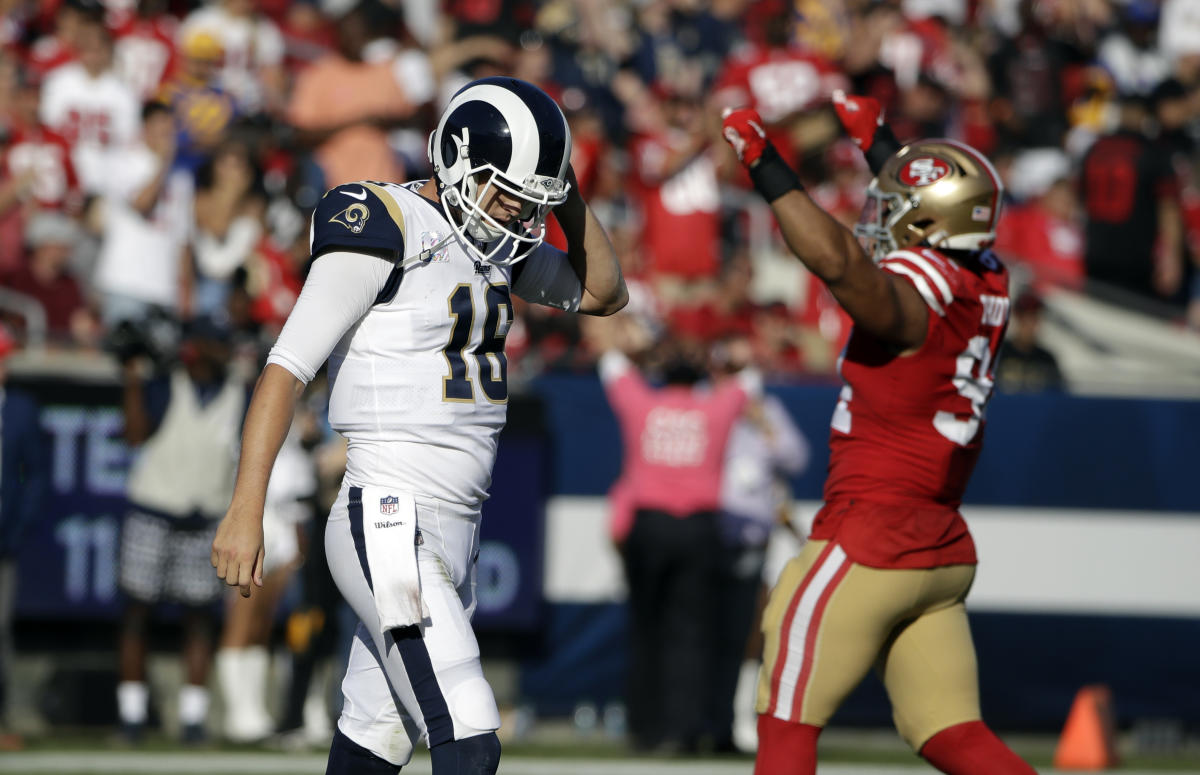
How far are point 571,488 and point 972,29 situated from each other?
716cm

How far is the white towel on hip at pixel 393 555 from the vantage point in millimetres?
3668

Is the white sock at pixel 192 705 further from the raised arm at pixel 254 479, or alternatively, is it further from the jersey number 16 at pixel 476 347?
the raised arm at pixel 254 479

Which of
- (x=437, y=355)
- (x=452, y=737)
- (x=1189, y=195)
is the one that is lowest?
(x=452, y=737)

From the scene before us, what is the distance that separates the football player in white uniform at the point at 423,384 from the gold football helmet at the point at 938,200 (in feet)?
3.50

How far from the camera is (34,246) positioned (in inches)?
386

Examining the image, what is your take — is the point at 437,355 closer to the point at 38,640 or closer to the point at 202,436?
the point at 202,436

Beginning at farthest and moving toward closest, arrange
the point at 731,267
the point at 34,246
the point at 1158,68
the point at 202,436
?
the point at 1158,68, the point at 731,267, the point at 34,246, the point at 202,436

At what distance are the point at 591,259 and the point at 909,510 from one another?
1.06 meters

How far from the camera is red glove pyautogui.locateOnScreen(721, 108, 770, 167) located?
398 cm

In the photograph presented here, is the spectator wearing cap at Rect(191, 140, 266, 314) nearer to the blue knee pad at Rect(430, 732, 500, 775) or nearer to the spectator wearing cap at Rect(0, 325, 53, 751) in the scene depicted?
the spectator wearing cap at Rect(0, 325, 53, 751)

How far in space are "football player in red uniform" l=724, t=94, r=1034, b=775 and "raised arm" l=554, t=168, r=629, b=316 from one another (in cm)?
65

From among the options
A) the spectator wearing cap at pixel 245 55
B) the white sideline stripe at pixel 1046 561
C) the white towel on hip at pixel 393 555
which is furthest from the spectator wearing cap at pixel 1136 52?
the white towel on hip at pixel 393 555

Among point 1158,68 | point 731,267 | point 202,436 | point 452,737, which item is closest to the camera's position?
point 452,737

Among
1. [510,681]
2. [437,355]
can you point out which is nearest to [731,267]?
[510,681]
